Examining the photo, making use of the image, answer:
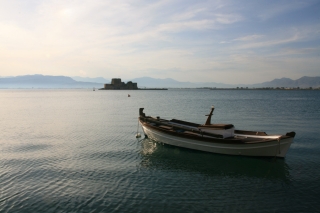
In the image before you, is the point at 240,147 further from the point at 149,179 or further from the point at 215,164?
the point at 149,179

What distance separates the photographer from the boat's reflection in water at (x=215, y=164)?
14.5 metres

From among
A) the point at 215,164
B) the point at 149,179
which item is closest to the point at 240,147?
the point at 215,164

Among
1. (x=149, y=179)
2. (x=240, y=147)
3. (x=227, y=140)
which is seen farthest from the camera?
(x=227, y=140)

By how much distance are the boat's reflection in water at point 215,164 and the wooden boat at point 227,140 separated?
1.48 ft

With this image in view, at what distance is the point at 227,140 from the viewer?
55.1ft

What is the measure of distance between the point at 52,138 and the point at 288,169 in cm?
2093

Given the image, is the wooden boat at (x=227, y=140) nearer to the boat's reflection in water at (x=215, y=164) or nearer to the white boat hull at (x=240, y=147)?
the white boat hull at (x=240, y=147)

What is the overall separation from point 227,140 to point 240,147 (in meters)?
0.96

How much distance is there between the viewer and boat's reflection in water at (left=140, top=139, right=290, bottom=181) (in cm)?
1450

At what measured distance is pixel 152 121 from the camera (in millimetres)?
23297

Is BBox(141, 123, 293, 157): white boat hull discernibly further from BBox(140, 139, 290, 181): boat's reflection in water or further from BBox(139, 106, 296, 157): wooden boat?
BBox(140, 139, 290, 181): boat's reflection in water

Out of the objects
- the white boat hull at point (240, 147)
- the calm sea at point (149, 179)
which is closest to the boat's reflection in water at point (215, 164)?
the calm sea at point (149, 179)

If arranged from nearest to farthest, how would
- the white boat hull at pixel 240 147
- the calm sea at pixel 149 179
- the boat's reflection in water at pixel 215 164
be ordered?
the calm sea at pixel 149 179
the boat's reflection in water at pixel 215 164
the white boat hull at pixel 240 147

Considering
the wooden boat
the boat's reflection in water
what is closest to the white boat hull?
the wooden boat
